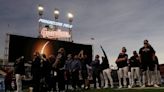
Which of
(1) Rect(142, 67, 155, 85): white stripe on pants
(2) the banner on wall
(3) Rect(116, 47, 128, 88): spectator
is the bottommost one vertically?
(1) Rect(142, 67, 155, 85): white stripe on pants

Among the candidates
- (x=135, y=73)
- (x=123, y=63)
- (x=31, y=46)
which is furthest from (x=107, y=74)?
(x=31, y=46)

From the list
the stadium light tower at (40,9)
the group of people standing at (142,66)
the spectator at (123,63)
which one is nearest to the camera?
the group of people standing at (142,66)

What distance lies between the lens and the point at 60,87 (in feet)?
55.1

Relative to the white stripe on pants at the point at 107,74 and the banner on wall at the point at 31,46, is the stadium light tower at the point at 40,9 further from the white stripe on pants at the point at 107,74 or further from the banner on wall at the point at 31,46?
the white stripe on pants at the point at 107,74

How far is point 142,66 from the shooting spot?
17219 millimetres

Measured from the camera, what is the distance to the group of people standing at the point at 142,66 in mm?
16969

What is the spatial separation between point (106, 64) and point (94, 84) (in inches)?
113

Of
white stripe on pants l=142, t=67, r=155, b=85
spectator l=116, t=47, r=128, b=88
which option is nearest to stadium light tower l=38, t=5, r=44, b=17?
spectator l=116, t=47, r=128, b=88

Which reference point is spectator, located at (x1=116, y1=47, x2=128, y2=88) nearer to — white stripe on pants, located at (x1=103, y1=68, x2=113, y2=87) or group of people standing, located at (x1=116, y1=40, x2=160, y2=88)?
group of people standing, located at (x1=116, y1=40, x2=160, y2=88)

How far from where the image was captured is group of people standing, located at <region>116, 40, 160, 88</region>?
17.0m

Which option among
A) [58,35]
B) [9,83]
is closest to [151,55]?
[9,83]

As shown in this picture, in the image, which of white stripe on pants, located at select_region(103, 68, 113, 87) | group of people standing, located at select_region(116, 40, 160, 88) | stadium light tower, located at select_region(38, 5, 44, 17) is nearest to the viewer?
group of people standing, located at select_region(116, 40, 160, 88)

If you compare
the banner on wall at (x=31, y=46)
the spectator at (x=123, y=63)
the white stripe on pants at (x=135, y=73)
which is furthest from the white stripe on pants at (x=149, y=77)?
the banner on wall at (x=31, y=46)

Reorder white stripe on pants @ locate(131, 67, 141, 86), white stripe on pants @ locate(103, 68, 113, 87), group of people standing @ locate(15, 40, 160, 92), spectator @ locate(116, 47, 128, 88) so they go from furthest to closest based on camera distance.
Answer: white stripe on pants @ locate(103, 68, 113, 87) → white stripe on pants @ locate(131, 67, 141, 86) → spectator @ locate(116, 47, 128, 88) → group of people standing @ locate(15, 40, 160, 92)
